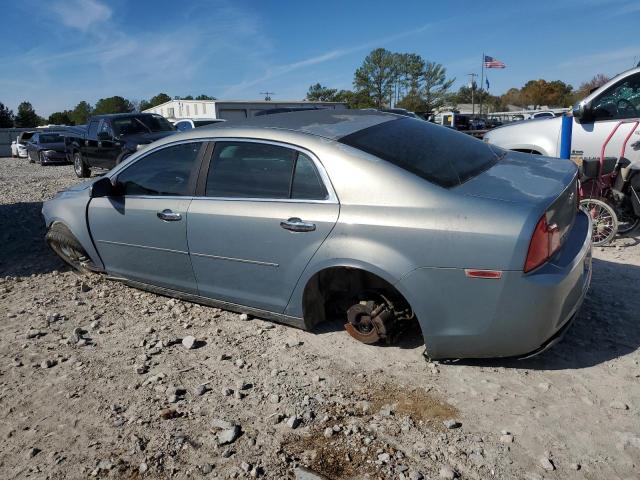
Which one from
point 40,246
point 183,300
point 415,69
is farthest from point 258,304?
point 415,69

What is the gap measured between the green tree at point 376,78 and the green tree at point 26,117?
4686 centimetres

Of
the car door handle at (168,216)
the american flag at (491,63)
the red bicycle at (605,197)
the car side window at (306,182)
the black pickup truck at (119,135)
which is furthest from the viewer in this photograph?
the american flag at (491,63)

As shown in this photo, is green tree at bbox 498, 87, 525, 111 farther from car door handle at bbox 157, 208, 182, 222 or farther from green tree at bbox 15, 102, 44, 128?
car door handle at bbox 157, 208, 182, 222

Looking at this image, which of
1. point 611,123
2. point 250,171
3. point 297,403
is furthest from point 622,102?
point 297,403

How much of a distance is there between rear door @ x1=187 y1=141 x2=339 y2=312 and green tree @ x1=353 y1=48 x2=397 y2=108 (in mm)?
74511

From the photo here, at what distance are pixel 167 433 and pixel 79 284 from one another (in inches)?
112

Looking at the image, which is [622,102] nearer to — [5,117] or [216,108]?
[216,108]

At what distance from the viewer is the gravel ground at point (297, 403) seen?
2.32m

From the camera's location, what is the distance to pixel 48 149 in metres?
20.5

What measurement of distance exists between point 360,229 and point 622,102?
15.3ft

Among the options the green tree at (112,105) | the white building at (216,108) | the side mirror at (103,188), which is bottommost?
the side mirror at (103,188)

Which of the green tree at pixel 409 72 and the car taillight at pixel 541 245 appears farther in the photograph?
the green tree at pixel 409 72

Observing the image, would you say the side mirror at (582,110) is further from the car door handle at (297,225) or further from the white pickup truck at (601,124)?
the car door handle at (297,225)

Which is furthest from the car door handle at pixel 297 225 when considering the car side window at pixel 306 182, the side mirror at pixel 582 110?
the side mirror at pixel 582 110
